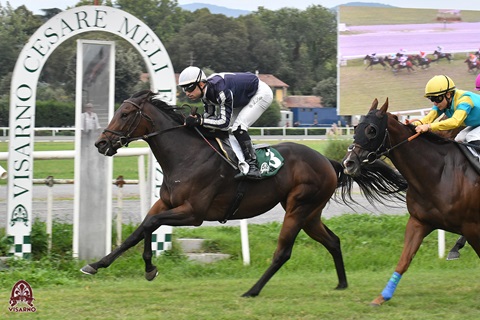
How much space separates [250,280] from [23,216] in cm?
259

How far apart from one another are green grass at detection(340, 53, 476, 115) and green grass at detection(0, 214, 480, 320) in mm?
35440

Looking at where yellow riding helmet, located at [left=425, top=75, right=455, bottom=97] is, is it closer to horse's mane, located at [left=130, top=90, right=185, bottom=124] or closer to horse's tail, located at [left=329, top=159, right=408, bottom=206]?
horse's tail, located at [left=329, top=159, right=408, bottom=206]

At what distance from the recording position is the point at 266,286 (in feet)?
25.4

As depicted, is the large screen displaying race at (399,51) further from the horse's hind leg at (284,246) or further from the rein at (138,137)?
the rein at (138,137)

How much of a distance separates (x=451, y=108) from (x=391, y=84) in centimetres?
4129

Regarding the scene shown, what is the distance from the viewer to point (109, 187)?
898 centimetres

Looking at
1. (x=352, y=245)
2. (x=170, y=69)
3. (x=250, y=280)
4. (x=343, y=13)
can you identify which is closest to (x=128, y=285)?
(x=250, y=280)

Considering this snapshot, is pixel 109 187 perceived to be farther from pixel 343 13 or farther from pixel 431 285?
pixel 343 13

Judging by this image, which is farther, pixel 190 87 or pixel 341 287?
pixel 341 287

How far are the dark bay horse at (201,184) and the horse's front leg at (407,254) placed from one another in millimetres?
1041

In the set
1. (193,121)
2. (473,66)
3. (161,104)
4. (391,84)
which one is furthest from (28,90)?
(473,66)

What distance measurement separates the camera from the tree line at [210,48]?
36250mm

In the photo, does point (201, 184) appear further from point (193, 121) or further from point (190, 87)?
point (190, 87)

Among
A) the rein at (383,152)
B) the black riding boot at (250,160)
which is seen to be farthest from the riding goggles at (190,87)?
the rein at (383,152)
